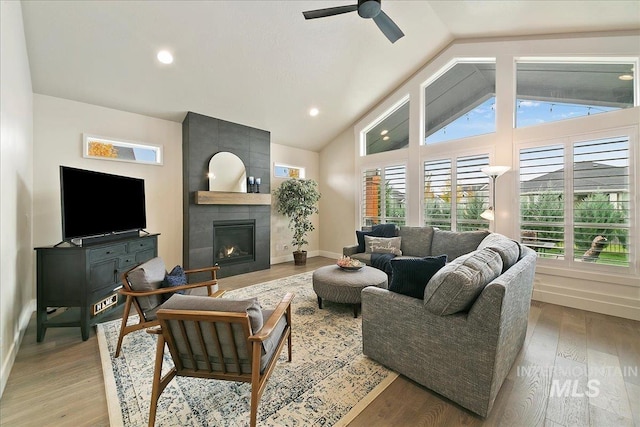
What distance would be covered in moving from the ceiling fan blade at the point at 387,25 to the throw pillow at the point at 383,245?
9.61 feet

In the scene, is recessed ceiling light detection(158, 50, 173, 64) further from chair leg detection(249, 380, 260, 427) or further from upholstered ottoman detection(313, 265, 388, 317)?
chair leg detection(249, 380, 260, 427)

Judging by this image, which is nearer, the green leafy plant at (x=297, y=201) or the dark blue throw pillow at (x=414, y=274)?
the dark blue throw pillow at (x=414, y=274)

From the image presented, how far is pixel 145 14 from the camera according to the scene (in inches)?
115

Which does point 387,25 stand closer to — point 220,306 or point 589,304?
point 220,306

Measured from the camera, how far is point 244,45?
360cm

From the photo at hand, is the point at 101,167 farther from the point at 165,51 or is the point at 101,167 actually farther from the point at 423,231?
the point at 423,231

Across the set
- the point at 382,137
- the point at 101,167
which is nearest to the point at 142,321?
the point at 101,167

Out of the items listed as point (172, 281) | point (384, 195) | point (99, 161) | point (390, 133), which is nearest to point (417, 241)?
point (384, 195)

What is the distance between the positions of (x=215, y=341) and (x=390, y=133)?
5328mm

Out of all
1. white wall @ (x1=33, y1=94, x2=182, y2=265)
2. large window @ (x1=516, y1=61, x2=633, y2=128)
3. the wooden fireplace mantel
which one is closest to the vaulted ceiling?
white wall @ (x1=33, y1=94, x2=182, y2=265)

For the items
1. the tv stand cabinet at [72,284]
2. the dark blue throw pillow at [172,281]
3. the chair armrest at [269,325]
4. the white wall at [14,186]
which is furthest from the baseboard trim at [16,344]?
the chair armrest at [269,325]

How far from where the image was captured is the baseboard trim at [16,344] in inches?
76.3

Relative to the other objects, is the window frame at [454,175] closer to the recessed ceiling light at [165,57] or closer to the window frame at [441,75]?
the window frame at [441,75]

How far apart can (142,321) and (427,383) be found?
236 cm
